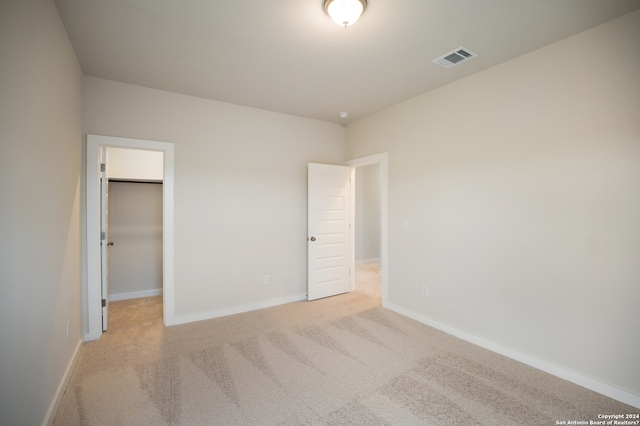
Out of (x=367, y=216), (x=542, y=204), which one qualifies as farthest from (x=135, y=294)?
(x=542, y=204)

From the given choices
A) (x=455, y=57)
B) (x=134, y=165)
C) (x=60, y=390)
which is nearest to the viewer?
(x=60, y=390)

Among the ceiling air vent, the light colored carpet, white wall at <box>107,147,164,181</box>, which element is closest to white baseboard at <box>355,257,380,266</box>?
the light colored carpet

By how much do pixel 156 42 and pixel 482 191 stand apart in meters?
3.37

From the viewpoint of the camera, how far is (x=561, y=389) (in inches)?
87.1

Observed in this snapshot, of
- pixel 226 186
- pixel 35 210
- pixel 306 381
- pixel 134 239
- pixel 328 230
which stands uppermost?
pixel 226 186

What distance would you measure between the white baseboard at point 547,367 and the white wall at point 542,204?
4 cm

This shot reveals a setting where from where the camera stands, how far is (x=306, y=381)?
90.8 inches

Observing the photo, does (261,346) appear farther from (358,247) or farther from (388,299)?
(358,247)

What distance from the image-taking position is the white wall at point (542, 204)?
2.09 meters

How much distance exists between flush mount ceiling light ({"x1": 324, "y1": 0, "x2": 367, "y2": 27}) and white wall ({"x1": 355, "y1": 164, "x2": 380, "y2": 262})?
5.19 metres

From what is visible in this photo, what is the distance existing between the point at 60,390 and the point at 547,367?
3937 millimetres

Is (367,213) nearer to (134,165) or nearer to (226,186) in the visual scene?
(226,186)

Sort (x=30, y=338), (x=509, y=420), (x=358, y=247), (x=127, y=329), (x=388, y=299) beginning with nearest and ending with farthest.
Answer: (x=30, y=338) < (x=509, y=420) < (x=127, y=329) < (x=388, y=299) < (x=358, y=247)

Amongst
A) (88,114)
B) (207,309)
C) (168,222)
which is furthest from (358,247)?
(88,114)
